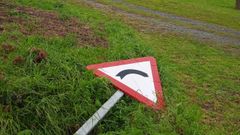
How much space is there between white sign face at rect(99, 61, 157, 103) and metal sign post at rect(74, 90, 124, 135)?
1.38 feet

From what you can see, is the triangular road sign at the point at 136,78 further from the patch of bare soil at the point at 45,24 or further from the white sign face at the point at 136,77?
the patch of bare soil at the point at 45,24

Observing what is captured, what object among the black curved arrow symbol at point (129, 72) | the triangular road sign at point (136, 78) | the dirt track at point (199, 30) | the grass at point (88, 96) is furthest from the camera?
the dirt track at point (199, 30)

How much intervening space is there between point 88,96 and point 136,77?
113cm

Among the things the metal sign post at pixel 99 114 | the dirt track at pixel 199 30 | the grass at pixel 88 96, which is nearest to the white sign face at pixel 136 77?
the grass at pixel 88 96

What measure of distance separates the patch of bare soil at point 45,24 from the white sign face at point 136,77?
1353 mm

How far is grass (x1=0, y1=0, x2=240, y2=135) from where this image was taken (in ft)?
15.1

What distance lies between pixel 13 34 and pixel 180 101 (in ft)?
9.76

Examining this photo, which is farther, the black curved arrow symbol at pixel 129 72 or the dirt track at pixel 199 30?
the dirt track at pixel 199 30

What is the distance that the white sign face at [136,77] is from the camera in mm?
5680

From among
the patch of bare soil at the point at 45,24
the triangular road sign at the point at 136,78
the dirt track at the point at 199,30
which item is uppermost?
the patch of bare soil at the point at 45,24

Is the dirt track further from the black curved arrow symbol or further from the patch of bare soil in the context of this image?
the black curved arrow symbol

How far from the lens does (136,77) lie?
602 centimetres

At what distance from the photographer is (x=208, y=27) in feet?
54.1

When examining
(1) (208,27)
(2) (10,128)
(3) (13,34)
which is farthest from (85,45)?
(1) (208,27)
